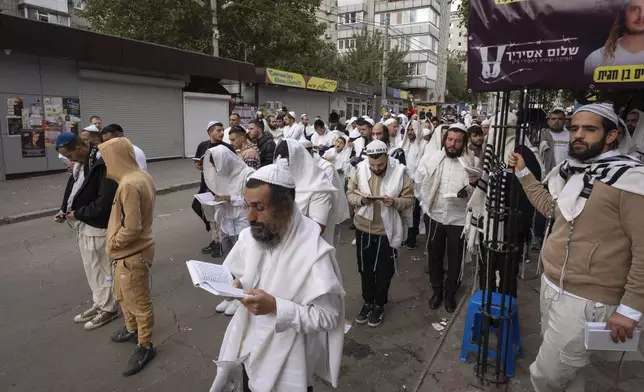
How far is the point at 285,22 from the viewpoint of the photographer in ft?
78.6

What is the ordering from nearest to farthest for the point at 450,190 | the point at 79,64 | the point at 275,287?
1. the point at 275,287
2. the point at 450,190
3. the point at 79,64

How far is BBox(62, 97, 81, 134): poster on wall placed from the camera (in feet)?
38.7

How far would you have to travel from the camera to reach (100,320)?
3982 mm

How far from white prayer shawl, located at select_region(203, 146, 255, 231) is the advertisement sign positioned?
9.52 feet

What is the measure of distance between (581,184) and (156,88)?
48.8 feet

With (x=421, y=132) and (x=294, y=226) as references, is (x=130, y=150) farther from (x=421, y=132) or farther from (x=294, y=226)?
(x=421, y=132)

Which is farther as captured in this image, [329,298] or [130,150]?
[130,150]

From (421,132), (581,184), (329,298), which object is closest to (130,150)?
(329,298)

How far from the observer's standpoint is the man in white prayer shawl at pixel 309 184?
139 inches

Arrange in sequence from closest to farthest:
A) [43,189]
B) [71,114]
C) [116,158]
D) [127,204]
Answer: [127,204] < [116,158] < [43,189] < [71,114]

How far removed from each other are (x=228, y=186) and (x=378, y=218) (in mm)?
1876

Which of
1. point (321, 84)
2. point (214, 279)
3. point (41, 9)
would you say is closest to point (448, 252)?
point (214, 279)

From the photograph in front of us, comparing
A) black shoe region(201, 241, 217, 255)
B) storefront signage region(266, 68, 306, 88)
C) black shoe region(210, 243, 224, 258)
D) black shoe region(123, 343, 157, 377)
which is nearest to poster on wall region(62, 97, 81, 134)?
black shoe region(201, 241, 217, 255)

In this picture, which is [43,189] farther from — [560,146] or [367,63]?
[367,63]
